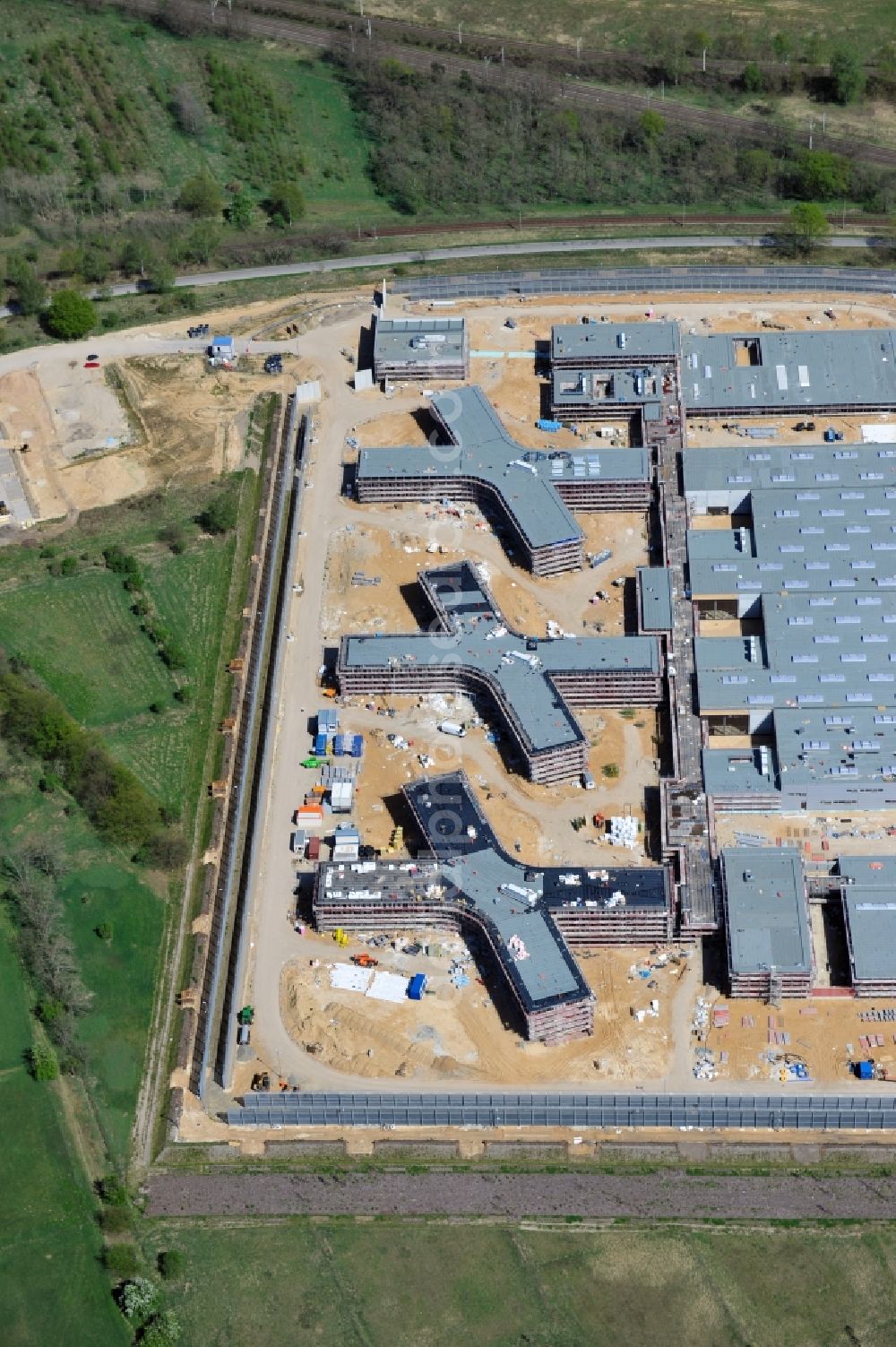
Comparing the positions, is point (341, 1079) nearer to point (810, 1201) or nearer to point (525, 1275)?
point (525, 1275)

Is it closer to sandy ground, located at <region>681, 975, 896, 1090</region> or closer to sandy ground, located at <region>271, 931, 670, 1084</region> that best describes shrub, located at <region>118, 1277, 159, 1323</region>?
sandy ground, located at <region>271, 931, 670, 1084</region>

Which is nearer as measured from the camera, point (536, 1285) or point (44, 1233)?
point (536, 1285)

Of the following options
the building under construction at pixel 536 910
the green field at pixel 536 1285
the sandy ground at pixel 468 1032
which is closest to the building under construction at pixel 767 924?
the building under construction at pixel 536 910

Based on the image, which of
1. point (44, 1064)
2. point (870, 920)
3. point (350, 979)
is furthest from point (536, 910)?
point (44, 1064)

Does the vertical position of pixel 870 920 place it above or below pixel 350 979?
above

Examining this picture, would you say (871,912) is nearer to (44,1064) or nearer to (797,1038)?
(797,1038)

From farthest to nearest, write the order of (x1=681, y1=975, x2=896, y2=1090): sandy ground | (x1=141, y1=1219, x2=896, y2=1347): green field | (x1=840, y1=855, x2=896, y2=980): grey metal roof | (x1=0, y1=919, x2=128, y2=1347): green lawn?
(x1=840, y1=855, x2=896, y2=980): grey metal roof
(x1=681, y1=975, x2=896, y2=1090): sandy ground
(x1=0, y1=919, x2=128, y2=1347): green lawn
(x1=141, y1=1219, x2=896, y2=1347): green field

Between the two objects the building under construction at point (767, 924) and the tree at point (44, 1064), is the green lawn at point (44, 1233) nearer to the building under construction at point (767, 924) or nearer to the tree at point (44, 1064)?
the tree at point (44, 1064)

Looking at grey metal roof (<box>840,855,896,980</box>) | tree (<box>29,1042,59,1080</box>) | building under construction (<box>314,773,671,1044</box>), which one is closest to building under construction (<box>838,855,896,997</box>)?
grey metal roof (<box>840,855,896,980</box>)
